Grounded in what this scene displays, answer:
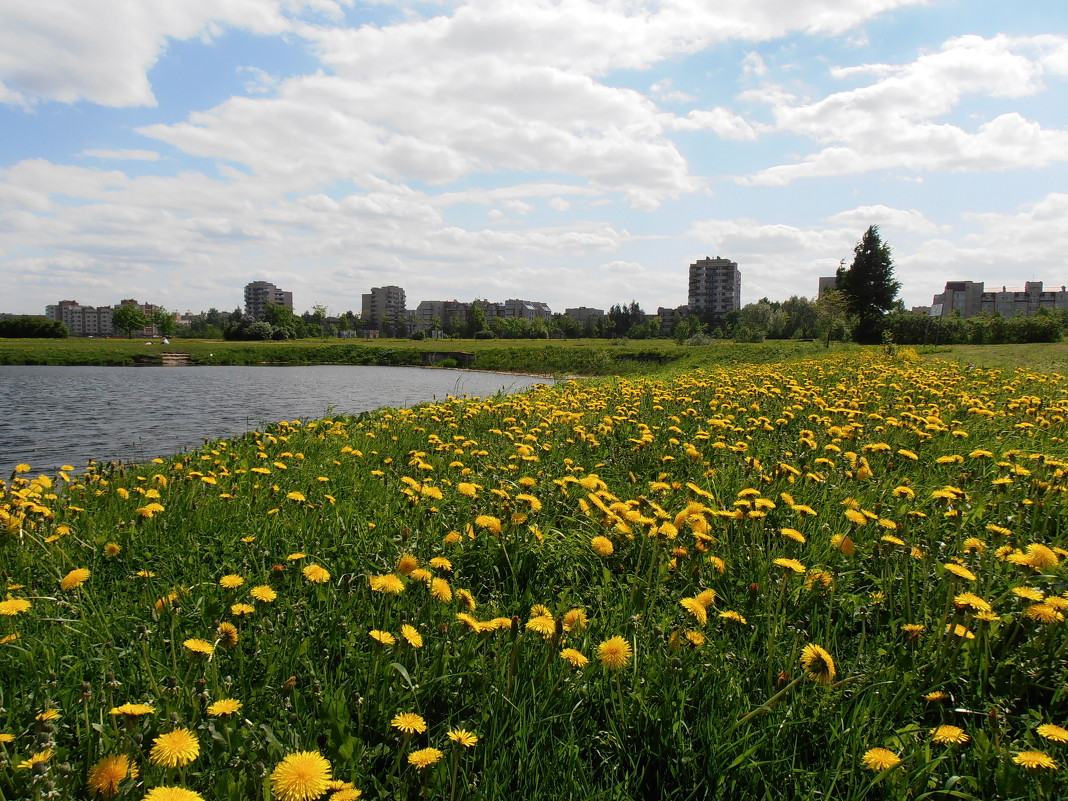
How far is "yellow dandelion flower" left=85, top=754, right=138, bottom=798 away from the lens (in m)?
1.28

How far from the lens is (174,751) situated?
131 cm

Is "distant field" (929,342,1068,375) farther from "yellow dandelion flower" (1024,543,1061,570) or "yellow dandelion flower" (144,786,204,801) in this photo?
"yellow dandelion flower" (144,786,204,801)

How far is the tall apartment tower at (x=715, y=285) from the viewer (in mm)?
151875

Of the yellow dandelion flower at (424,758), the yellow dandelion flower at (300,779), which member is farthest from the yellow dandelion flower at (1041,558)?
the yellow dandelion flower at (300,779)

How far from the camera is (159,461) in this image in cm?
683

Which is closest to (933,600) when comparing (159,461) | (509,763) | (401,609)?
(509,763)

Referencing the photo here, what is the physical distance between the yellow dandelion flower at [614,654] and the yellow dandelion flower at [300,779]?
0.85 metres

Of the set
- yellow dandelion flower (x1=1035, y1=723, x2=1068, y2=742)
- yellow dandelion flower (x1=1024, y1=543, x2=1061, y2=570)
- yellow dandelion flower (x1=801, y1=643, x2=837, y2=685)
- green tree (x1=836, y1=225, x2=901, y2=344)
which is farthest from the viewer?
green tree (x1=836, y1=225, x2=901, y2=344)

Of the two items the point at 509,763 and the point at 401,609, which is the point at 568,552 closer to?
the point at 401,609

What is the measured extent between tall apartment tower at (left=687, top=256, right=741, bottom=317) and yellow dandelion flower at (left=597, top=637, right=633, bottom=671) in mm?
156301

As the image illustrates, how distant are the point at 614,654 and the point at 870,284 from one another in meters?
57.4

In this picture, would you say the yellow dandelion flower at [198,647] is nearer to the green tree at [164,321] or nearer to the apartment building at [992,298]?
the green tree at [164,321]

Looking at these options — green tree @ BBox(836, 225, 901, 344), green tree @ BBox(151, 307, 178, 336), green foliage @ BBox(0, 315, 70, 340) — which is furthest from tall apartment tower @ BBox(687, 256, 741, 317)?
green foliage @ BBox(0, 315, 70, 340)

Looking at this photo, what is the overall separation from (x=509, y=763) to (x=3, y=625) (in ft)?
6.67
